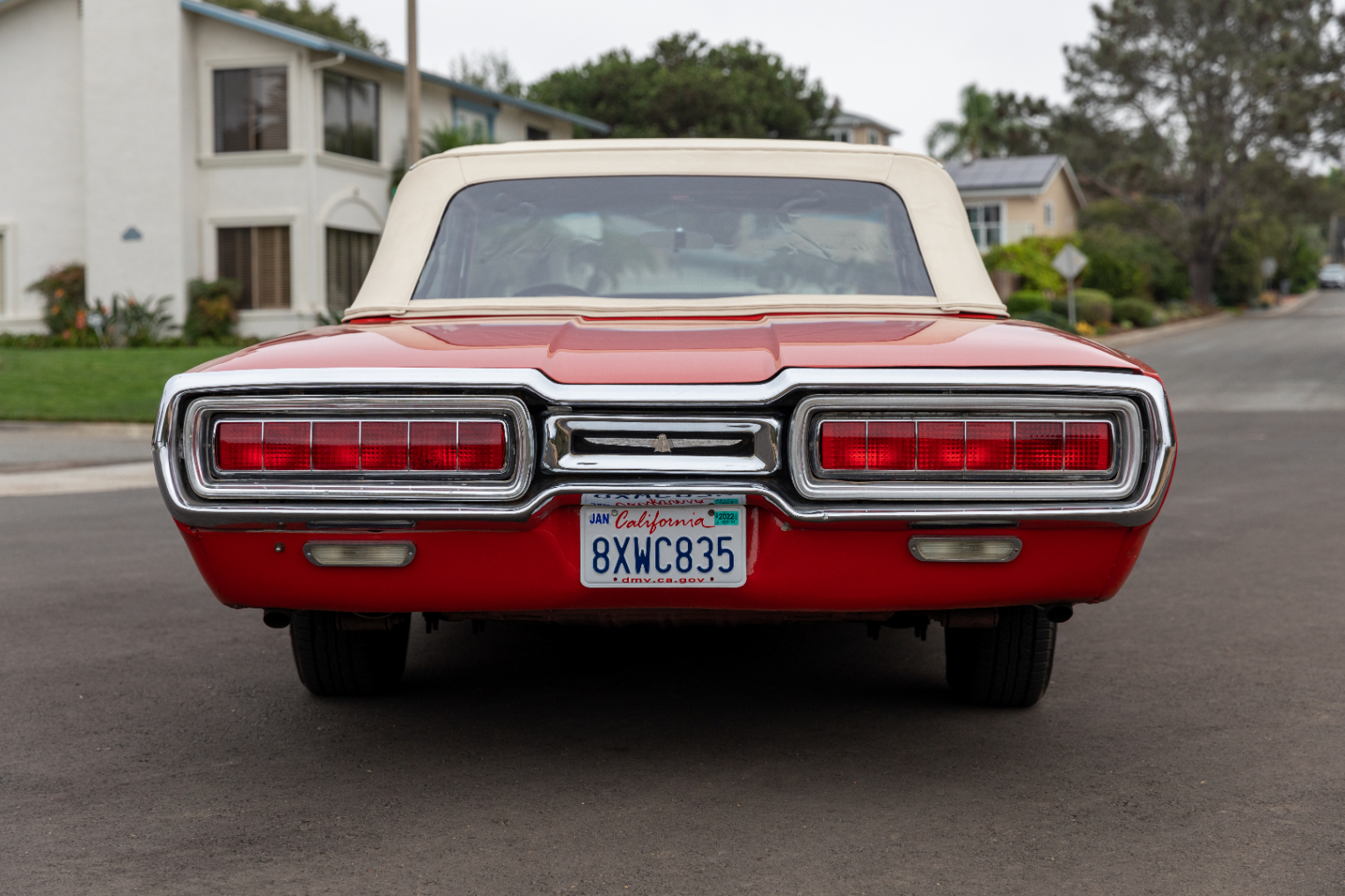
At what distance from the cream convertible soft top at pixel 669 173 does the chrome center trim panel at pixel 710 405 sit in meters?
0.98

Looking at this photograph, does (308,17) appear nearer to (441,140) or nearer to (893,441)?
(441,140)

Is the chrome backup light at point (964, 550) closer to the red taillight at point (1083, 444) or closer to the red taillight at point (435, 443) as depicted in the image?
the red taillight at point (1083, 444)

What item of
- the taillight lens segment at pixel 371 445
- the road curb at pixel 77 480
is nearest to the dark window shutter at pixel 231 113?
the road curb at pixel 77 480

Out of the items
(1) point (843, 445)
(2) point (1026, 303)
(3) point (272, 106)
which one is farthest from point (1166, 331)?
(1) point (843, 445)

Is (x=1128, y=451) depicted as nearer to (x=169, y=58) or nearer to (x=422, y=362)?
(x=422, y=362)

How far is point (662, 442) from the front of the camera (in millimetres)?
2963

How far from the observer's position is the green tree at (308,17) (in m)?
43.7

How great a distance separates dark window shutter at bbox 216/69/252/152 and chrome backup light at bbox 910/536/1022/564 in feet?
80.0

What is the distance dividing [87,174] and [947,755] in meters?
25.4

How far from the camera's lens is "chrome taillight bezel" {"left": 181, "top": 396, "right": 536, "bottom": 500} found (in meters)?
2.95

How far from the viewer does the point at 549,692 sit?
4238 millimetres

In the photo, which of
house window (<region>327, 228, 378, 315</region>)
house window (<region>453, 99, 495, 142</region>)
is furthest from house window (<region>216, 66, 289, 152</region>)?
house window (<region>453, 99, 495, 142</region>)

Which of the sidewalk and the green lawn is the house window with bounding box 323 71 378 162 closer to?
the green lawn

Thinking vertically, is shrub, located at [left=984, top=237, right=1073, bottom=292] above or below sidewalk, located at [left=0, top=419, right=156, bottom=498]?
above
